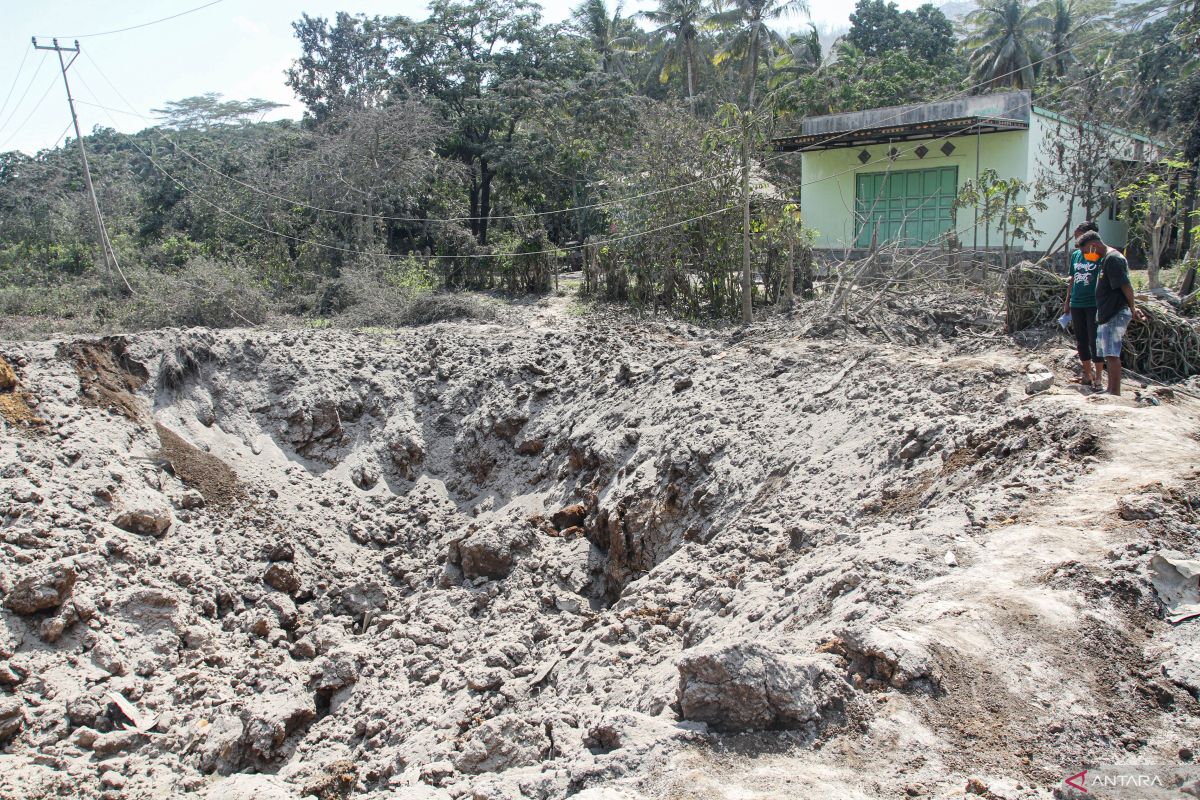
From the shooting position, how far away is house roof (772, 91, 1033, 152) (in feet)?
46.1

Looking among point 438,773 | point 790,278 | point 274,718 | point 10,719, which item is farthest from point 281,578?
point 790,278

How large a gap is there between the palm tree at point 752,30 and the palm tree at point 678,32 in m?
0.87

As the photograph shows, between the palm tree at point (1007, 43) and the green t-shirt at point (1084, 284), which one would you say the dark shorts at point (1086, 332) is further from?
the palm tree at point (1007, 43)

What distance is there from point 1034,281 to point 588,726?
6.60 meters

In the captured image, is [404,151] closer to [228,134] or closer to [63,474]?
[63,474]

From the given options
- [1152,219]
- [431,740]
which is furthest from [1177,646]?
[1152,219]

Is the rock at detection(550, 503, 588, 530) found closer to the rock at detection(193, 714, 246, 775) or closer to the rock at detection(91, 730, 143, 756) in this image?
the rock at detection(193, 714, 246, 775)

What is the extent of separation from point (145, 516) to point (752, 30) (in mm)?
24766

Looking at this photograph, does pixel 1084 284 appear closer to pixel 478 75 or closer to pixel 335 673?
pixel 335 673

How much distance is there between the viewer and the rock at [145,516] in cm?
711

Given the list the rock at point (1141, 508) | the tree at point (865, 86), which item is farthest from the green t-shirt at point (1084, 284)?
the tree at point (865, 86)

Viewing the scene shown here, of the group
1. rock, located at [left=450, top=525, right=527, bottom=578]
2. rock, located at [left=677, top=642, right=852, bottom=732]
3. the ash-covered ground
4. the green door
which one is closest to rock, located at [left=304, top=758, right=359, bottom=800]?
the ash-covered ground

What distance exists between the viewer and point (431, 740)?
197 inches

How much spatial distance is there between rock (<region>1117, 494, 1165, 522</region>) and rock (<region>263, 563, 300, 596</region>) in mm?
6248
